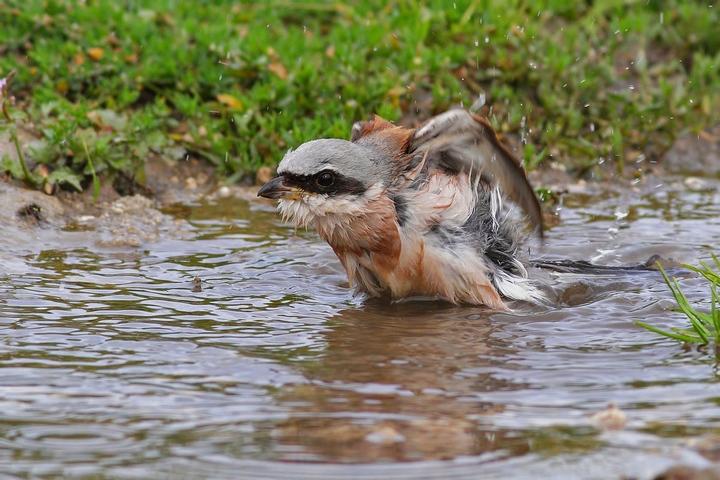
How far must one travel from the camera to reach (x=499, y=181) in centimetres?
547

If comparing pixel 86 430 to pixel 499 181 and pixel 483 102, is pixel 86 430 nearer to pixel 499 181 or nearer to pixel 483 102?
pixel 499 181

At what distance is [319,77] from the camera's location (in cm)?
788

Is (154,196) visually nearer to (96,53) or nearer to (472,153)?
(96,53)

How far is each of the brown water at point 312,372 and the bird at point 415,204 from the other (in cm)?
17

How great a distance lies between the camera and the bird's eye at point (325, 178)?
525 centimetres

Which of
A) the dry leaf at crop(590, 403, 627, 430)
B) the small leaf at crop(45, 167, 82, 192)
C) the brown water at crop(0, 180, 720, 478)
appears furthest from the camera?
the small leaf at crop(45, 167, 82, 192)

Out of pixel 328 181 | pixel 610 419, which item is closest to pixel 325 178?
pixel 328 181

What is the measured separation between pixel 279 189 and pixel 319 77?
9.06 feet

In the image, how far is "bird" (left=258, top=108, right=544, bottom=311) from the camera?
17.1ft

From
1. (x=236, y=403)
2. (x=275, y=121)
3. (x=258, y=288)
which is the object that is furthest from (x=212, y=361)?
(x=275, y=121)

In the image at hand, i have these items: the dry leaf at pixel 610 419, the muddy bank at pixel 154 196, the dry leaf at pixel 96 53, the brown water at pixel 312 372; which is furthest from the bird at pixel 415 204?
the dry leaf at pixel 96 53

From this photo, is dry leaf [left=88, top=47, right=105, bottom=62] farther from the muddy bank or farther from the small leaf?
the small leaf

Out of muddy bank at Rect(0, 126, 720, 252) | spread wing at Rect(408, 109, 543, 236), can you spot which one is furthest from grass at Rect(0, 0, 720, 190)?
spread wing at Rect(408, 109, 543, 236)

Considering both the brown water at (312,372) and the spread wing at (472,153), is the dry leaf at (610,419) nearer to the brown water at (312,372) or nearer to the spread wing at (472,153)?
the brown water at (312,372)
